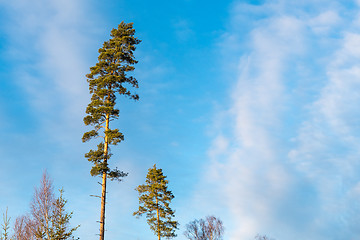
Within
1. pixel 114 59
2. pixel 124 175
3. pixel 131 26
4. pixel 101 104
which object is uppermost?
pixel 131 26

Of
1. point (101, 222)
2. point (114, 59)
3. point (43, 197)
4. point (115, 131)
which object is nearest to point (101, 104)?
point (115, 131)

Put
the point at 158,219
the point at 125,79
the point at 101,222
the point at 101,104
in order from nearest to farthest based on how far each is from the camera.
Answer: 1. the point at 101,222
2. the point at 101,104
3. the point at 125,79
4. the point at 158,219

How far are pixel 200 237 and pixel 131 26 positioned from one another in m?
45.2

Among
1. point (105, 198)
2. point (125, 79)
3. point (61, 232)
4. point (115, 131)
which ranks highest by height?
point (125, 79)

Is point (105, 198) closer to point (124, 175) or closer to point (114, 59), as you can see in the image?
point (124, 175)

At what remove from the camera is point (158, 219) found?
42000 mm

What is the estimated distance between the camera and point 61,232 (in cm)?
2383

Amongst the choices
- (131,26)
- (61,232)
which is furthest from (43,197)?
(131,26)

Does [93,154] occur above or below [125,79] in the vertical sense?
below

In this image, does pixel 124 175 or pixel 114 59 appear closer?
pixel 124 175

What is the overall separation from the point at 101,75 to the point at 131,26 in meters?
5.71

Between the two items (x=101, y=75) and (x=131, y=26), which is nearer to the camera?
(x=101, y=75)

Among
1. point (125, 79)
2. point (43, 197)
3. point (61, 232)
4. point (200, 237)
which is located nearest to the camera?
point (61, 232)

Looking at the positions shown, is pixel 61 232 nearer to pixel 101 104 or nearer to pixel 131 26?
pixel 101 104
